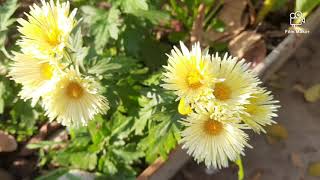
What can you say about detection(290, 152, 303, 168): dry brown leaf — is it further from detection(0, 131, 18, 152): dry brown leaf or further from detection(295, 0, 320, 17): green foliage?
detection(0, 131, 18, 152): dry brown leaf

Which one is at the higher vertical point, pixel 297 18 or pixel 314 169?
pixel 297 18

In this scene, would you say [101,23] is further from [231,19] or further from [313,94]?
Answer: [313,94]

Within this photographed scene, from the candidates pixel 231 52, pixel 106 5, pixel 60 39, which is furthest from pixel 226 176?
pixel 60 39

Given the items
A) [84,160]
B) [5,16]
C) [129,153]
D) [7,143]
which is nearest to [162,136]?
[129,153]

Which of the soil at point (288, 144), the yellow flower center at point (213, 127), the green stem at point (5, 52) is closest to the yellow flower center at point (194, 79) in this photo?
the yellow flower center at point (213, 127)

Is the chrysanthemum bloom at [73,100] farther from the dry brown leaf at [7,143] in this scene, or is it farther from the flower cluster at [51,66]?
the dry brown leaf at [7,143]

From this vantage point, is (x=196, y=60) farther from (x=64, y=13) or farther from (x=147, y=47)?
A: (x=147, y=47)
